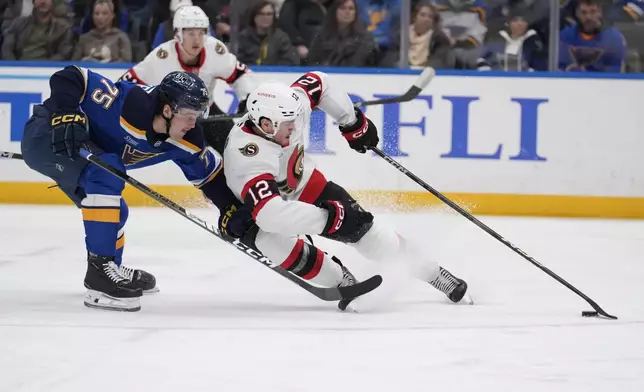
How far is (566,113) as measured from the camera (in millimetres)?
6512

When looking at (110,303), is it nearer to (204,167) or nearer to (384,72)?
(204,167)

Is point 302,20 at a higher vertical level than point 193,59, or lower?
higher

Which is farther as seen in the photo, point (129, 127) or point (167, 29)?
point (167, 29)

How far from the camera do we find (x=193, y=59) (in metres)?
5.38

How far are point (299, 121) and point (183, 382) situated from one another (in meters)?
1.38

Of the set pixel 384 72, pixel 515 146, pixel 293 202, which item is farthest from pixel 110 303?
pixel 515 146

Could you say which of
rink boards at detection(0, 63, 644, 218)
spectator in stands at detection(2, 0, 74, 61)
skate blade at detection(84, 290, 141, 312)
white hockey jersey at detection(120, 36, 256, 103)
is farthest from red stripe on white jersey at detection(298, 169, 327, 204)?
spectator in stands at detection(2, 0, 74, 61)

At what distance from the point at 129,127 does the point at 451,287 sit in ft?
4.17

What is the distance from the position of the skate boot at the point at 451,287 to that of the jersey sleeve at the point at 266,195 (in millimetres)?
514

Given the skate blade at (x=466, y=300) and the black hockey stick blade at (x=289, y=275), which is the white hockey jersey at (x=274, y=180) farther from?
the skate blade at (x=466, y=300)

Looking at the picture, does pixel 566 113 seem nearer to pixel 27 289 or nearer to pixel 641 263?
pixel 641 263

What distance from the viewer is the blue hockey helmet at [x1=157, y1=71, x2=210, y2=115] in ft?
11.6

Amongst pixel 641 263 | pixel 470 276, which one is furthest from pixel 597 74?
pixel 470 276

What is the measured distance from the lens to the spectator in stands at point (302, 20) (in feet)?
21.8
